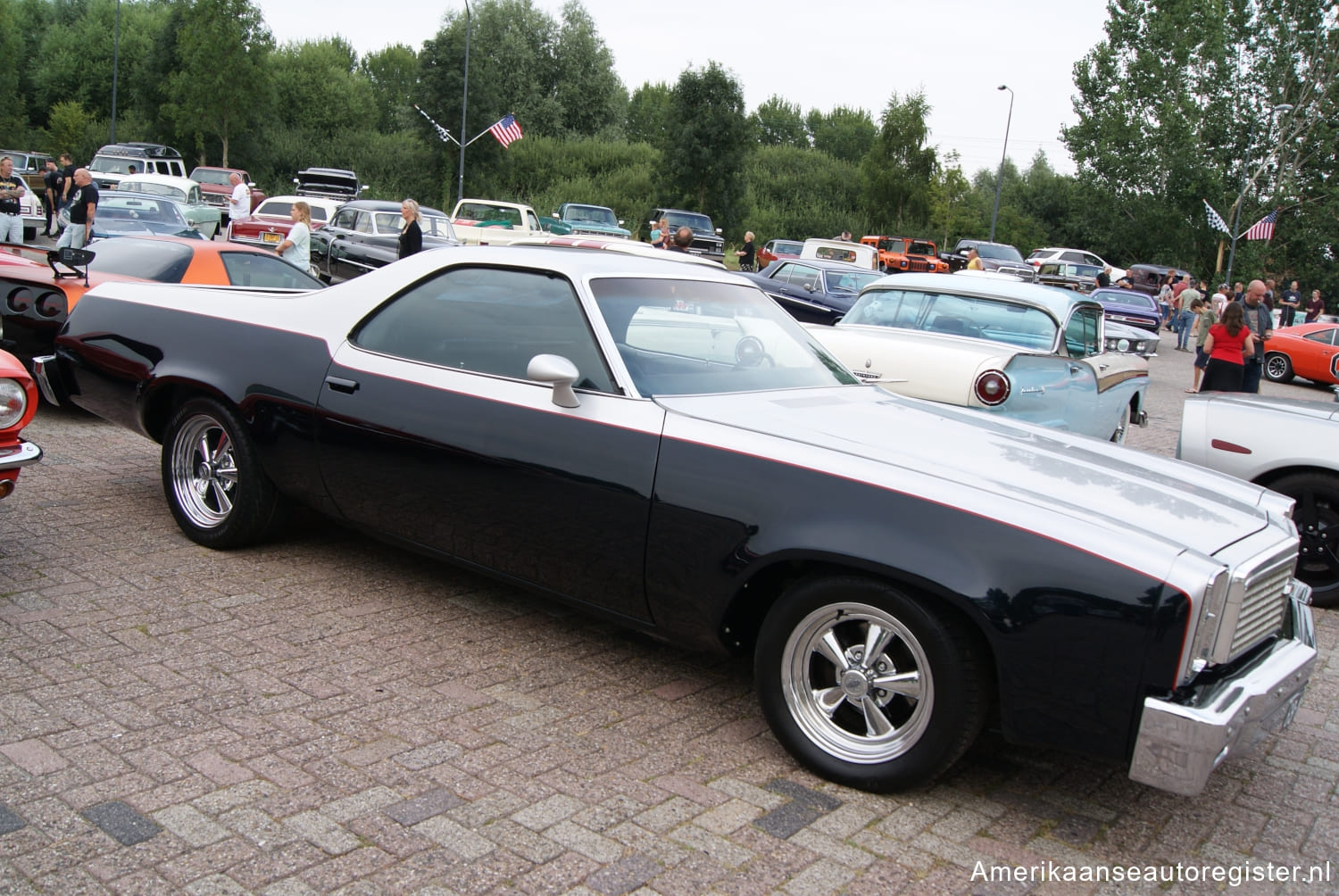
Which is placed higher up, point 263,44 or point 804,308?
point 263,44

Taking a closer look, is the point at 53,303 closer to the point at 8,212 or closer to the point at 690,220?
the point at 8,212

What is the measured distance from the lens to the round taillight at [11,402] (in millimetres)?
4363

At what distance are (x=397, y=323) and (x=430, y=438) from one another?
2.16ft

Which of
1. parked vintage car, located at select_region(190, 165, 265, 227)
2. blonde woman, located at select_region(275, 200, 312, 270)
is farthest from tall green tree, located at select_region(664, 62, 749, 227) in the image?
blonde woman, located at select_region(275, 200, 312, 270)

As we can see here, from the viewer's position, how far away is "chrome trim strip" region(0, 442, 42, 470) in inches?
170

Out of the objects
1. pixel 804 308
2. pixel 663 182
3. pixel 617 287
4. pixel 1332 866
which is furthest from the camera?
pixel 663 182

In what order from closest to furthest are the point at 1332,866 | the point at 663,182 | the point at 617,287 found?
the point at 1332,866 → the point at 617,287 → the point at 663,182

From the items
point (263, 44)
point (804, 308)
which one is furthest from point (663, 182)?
point (804, 308)

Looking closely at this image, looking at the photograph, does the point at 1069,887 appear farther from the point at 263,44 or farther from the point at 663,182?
the point at 263,44

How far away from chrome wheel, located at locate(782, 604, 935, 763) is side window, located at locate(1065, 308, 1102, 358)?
595 cm

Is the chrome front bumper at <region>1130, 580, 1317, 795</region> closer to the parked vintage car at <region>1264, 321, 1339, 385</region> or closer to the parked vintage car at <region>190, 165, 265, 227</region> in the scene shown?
the parked vintage car at <region>1264, 321, 1339, 385</region>

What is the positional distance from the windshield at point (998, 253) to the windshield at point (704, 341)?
37.0 meters

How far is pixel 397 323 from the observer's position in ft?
14.8

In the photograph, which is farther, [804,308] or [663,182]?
[663,182]
